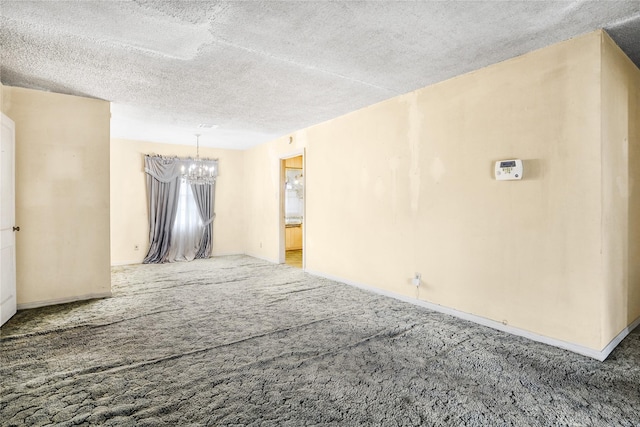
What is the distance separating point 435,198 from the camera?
381cm

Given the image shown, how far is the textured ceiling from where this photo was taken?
7.65 feet

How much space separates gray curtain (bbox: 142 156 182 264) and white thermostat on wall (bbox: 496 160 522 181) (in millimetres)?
6237

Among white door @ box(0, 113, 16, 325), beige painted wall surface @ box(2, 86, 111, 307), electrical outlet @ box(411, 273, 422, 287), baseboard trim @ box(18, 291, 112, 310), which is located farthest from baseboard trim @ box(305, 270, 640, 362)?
white door @ box(0, 113, 16, 325)

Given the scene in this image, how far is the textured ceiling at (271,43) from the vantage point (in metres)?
2.33

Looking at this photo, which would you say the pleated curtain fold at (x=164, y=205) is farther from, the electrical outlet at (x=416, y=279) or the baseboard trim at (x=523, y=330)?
the electrical outlet at (x=416, y=279)

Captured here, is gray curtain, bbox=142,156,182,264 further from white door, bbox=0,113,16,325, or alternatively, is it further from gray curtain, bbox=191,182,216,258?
white door, bbox=0,113,16,325

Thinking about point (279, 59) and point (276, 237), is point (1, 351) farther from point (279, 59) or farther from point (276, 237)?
point (276, 237)

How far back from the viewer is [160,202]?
7109 mm

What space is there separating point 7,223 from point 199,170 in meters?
3.92

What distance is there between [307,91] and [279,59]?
907 millimetres

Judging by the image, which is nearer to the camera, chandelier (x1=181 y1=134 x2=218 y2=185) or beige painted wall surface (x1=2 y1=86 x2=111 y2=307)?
beige painted wall surface (x1=2 y1=86 x2=111 y2=307)

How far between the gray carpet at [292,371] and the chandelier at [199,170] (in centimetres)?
365

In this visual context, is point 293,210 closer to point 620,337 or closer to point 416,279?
point 416,279

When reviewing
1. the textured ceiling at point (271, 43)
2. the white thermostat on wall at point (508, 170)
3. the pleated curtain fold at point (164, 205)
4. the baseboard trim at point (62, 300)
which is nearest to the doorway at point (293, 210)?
the pleated curtain fold at point (164, 205)
